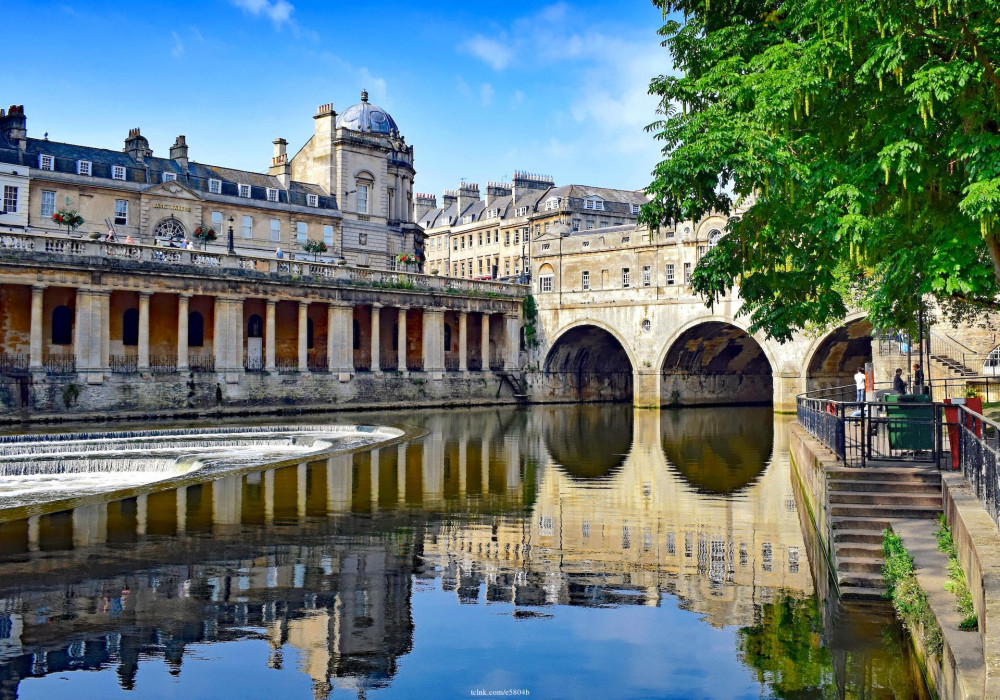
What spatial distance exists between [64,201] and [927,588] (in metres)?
50.2

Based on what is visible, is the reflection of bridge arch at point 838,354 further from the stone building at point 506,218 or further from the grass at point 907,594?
the grass at point 907,594

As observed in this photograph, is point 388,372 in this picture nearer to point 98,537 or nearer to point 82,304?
point 82,304

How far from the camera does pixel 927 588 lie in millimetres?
9305

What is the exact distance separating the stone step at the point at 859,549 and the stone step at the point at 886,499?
0.79m

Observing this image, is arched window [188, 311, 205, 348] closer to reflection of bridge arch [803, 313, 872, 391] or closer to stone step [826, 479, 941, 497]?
reflection of bridge arch [803, 313, 872, 391]

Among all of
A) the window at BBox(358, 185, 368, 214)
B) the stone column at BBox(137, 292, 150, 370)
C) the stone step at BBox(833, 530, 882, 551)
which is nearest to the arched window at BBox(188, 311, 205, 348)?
the stone column at BBox(137, 292, 150, 370)

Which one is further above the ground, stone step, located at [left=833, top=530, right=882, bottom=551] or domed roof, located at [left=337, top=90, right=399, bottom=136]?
domed roof, located at [left=337, top=90, right=399, bottom=136]

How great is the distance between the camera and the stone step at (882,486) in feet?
41.7

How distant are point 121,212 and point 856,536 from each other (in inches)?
1921

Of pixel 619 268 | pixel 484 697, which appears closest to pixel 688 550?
pixel 484 697

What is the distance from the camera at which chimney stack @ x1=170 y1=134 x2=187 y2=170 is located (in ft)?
188

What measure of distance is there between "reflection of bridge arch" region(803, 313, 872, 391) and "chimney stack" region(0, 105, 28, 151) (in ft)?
139

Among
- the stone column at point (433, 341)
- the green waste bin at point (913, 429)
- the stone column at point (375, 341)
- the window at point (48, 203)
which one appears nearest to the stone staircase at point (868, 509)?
the green waste bin at point (913, 429)

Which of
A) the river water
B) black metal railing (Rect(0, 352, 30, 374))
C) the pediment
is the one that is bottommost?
the river water
